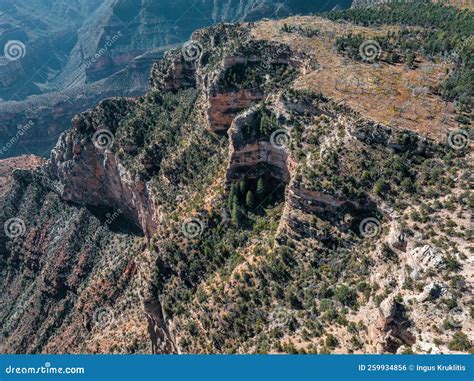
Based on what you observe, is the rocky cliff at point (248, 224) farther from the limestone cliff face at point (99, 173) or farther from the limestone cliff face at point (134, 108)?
the limestone cliff face at point (99, 173)

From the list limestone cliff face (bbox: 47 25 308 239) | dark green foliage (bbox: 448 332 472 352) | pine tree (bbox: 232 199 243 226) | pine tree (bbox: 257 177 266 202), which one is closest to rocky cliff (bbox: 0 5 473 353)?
dark green foliage (bbox: 448 332 472 352)

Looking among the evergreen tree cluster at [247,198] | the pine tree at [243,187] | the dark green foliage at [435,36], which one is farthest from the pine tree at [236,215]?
the dark green foliage at [435,36]

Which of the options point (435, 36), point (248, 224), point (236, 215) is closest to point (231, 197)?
point (236, 215)

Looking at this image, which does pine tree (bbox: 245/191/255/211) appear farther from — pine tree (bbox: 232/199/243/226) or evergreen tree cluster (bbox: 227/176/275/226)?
pine tree (bbox: 232/199/243/226)

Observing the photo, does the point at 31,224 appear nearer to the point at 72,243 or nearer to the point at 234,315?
Result: the point at 72,243

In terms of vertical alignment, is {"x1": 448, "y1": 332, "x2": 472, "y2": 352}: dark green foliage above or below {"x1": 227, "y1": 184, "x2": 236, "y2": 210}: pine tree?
below

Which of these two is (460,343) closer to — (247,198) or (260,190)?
(247,198)
